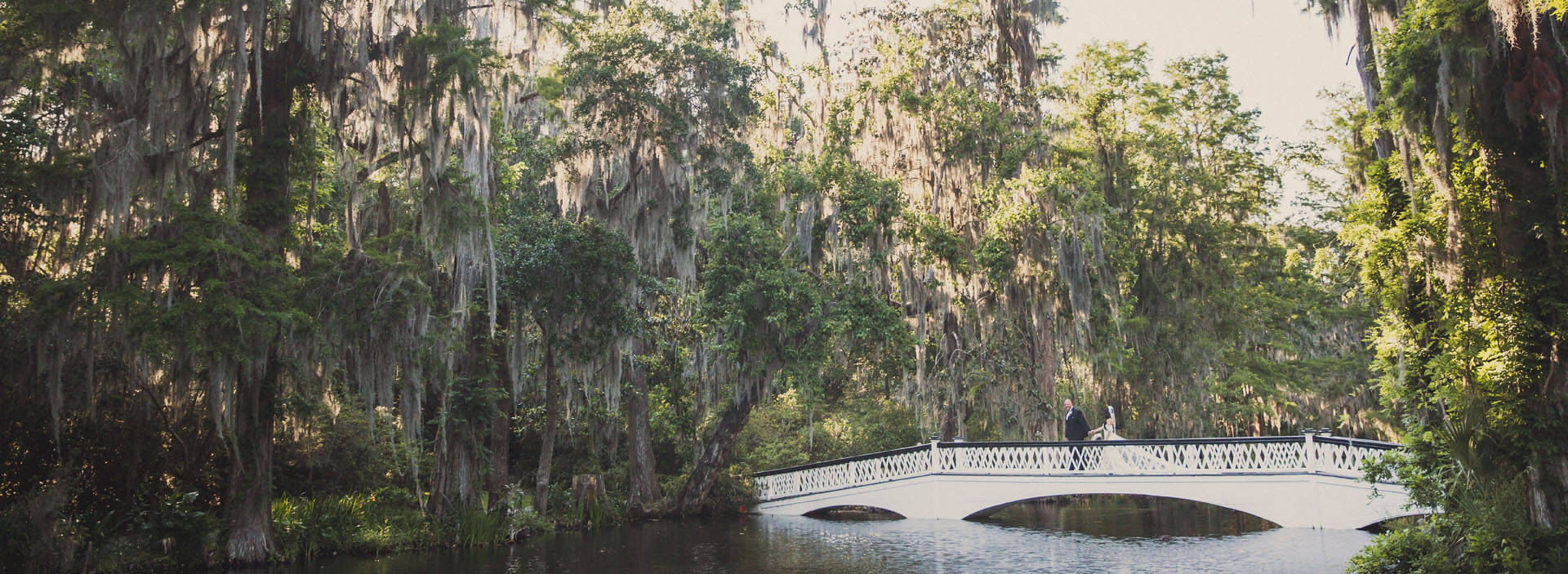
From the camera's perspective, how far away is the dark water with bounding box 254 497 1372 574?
466 inches

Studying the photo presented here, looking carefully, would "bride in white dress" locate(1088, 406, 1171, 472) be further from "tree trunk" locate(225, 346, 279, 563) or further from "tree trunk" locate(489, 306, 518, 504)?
"tree trunk" locate(225, 346, 279, 563)

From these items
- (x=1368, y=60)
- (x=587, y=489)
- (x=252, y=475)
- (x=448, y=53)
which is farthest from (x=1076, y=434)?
(x=252, y=475)

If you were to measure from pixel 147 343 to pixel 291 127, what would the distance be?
4154 mm

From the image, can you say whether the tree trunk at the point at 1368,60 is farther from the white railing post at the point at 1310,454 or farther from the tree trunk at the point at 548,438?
the tree trunk at the point at 548,438

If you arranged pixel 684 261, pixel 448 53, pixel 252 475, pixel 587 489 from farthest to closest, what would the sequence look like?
1. pixel 684 261
2. pixel 587 489
3. pixel 448 53
4. pixel 252 475

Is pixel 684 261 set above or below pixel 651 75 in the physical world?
below

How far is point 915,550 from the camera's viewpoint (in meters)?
14.1

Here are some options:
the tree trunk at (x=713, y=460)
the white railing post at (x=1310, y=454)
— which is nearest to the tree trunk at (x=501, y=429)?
the tree trunk at (x=713, y=460)

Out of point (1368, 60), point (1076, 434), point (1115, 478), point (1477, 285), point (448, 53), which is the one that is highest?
point (448, 53)

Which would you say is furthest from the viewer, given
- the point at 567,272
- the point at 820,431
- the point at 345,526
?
the point at 820,431

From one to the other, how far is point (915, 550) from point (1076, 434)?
22.3 ft

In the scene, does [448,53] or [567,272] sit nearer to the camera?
[448,53]

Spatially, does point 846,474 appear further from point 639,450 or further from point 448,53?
point 448,53

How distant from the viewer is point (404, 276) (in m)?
13.1
